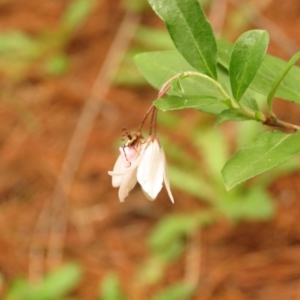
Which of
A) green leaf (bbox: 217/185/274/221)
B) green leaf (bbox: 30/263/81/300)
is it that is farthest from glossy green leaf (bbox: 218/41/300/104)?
green leaf (bbox: 30/263/81/300)

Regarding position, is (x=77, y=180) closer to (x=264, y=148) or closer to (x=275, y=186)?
(x=275, y=186)

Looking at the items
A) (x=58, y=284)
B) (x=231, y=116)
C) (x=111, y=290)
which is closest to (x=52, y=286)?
(x=58, y=284)

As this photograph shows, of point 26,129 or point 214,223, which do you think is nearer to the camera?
point 214,223

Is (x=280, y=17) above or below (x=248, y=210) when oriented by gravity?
above

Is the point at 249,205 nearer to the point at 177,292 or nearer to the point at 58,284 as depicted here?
the point at 177,292

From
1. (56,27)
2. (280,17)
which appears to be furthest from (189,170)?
(56,27)

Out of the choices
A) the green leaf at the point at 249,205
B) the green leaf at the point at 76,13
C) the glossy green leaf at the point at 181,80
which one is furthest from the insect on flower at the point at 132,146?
the green leaf at the point at 76,13
